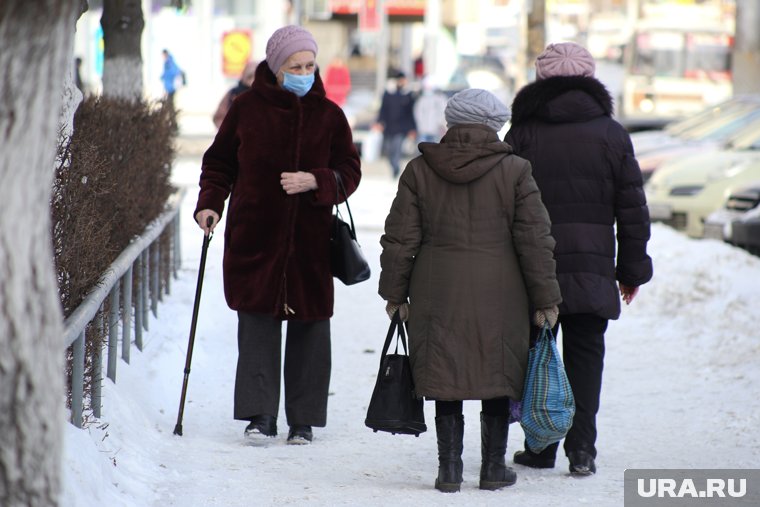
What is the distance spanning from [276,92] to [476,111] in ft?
3.96

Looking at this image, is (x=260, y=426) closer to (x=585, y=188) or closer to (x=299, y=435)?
(x=299, y=435)

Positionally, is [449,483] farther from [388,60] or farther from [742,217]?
[388,60]

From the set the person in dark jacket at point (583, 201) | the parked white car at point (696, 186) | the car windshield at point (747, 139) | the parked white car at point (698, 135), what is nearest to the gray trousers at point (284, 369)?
the person in dark jacket at point (583, 201)

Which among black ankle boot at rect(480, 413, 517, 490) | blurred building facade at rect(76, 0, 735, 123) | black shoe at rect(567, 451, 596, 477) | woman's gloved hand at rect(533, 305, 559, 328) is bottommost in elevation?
blurred building facade at rect(76, 0, 735, 123)

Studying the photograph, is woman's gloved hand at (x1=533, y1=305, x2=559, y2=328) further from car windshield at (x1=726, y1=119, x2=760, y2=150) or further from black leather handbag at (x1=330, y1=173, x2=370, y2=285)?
car windshield at (x1=726, y1=119, x2=760, y2=150)

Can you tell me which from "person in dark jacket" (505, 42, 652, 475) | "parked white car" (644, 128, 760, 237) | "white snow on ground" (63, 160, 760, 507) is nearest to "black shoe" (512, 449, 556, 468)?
"white snow on ground" (63, 160, 760, 507)

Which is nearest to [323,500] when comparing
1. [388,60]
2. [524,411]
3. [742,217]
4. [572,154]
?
[524,411]

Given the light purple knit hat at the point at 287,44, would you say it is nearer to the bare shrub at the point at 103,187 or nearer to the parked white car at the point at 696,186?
the bare shrub at the point at 103,187

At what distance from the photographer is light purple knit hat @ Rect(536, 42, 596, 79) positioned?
5586mm

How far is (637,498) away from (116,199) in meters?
3.00

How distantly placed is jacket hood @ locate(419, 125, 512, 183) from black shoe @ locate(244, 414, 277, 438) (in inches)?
63.0

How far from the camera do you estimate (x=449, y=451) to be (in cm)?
525

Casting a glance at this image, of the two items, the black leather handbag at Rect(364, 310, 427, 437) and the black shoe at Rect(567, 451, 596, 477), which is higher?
the black leather handbag at Rect(364, 310, 427, 437)
